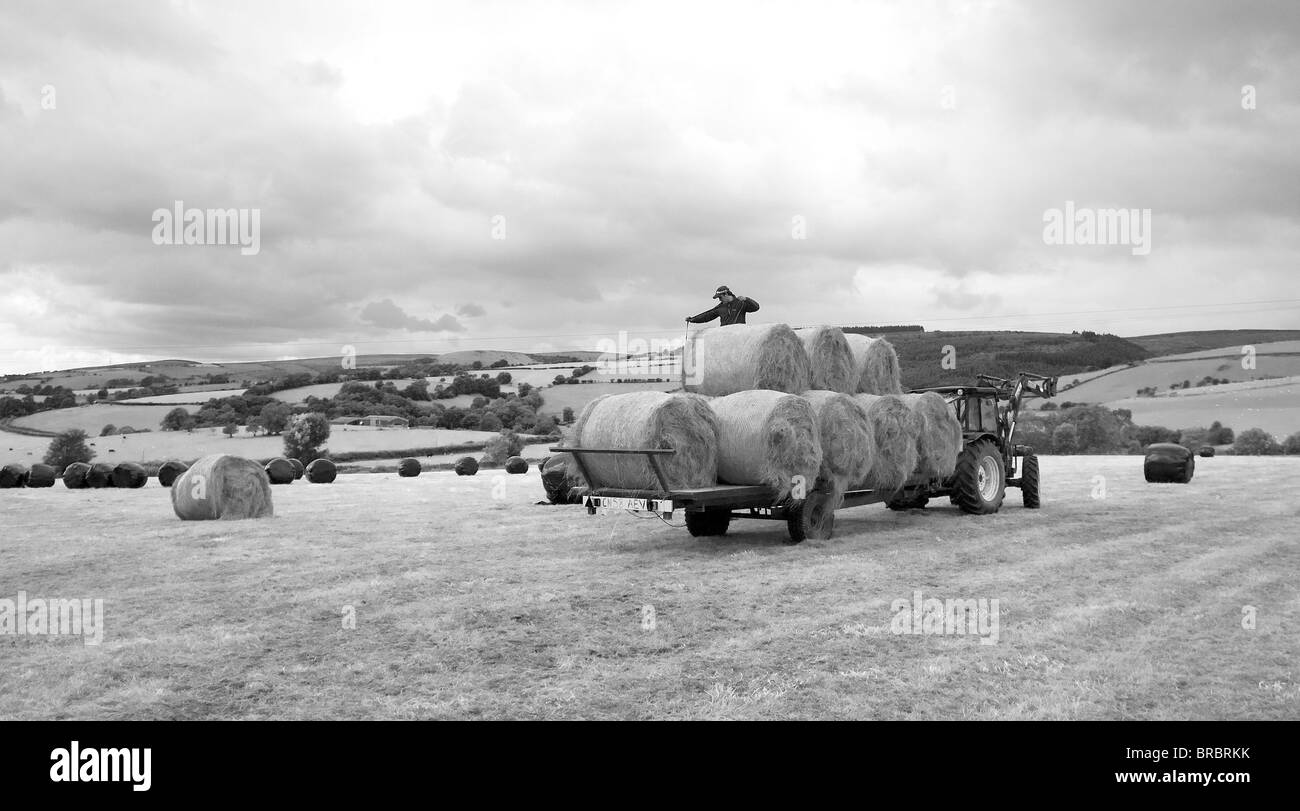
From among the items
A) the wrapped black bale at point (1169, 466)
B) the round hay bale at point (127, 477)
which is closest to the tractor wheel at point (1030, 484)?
the wrapped black bale at point (1169, 466)

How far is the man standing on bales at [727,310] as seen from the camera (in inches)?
566

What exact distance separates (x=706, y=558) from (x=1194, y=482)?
1836 cm

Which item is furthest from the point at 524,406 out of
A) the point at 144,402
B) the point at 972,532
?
the point at 972,532

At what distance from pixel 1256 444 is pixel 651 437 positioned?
42.2m

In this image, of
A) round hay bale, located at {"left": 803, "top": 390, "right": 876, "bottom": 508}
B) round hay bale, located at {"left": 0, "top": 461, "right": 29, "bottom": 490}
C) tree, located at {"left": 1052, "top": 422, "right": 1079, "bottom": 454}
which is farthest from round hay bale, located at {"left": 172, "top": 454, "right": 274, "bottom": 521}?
tree, located at {"left": 1052, "top": 422, "right": 1079, "bottom": 454}

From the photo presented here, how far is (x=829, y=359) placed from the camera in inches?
554

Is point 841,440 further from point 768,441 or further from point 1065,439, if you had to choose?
point 1065,439

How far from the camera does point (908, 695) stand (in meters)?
5.68

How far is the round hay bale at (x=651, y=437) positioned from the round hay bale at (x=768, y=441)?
0.20 metres

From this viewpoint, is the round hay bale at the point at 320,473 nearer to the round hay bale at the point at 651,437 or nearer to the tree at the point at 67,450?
the tree at the point at 67,450

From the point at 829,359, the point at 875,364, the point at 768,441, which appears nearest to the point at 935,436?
the point at 875,364

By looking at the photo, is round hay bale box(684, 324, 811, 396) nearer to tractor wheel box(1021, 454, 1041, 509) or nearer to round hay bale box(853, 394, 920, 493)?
round hay bale box(853, 394, 920, 493)

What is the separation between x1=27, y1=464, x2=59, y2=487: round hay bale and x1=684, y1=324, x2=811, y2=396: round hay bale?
26.1m

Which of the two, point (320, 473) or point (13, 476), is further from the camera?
point (320, 473)
